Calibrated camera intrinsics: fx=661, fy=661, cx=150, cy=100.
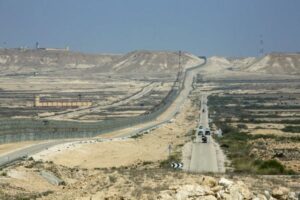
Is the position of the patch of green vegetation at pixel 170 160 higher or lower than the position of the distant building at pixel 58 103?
higher

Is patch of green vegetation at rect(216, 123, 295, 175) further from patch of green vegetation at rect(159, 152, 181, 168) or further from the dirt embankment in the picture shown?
the dirt embankment

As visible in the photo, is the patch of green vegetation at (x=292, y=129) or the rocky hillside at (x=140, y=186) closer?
the rocky hillside at (x=140, y=186)

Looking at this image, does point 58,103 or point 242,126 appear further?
point 58,103

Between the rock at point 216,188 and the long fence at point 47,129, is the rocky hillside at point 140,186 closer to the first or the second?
the rock at point 216,188

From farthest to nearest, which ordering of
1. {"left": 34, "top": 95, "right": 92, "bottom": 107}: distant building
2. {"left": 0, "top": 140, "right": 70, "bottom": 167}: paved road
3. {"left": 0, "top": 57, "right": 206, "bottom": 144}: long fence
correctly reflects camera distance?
{"left": 34, "top": 95, "right": 92, "bottom": 107}: distant building < {"left": 0, "top": 57, "right": 206, "bottom": 144}: long fence < {"left": 0, "top": 140, "right": 70, "bottom": 167}: paved road

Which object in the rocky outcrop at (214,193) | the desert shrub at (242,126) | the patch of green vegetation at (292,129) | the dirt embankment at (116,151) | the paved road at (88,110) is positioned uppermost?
the rocky outcrop at (214,193)

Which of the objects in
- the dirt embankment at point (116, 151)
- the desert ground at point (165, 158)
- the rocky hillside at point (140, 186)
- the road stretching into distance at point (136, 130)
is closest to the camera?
the rocky hillside at point (140, 186)

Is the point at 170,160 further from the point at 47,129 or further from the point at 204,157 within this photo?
the point at 47,129

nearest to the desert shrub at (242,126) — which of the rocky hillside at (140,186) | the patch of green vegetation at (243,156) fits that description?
the patch of green vegetation at (243,156)

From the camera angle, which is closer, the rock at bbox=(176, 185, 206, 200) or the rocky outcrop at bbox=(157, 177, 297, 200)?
the rocky outcrop at bbox=(157, 177, 297, 200)

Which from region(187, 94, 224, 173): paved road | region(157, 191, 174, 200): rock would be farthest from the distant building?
region(157, 191, 174, 200): rock

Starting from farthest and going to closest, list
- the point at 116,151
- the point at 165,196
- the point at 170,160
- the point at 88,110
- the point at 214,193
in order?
the point at 88,110 < the point at 116,151 < the point at 170,160 < the point at 165,196 < the point at 214,193

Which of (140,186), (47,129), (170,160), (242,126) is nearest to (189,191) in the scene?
(140,186)
